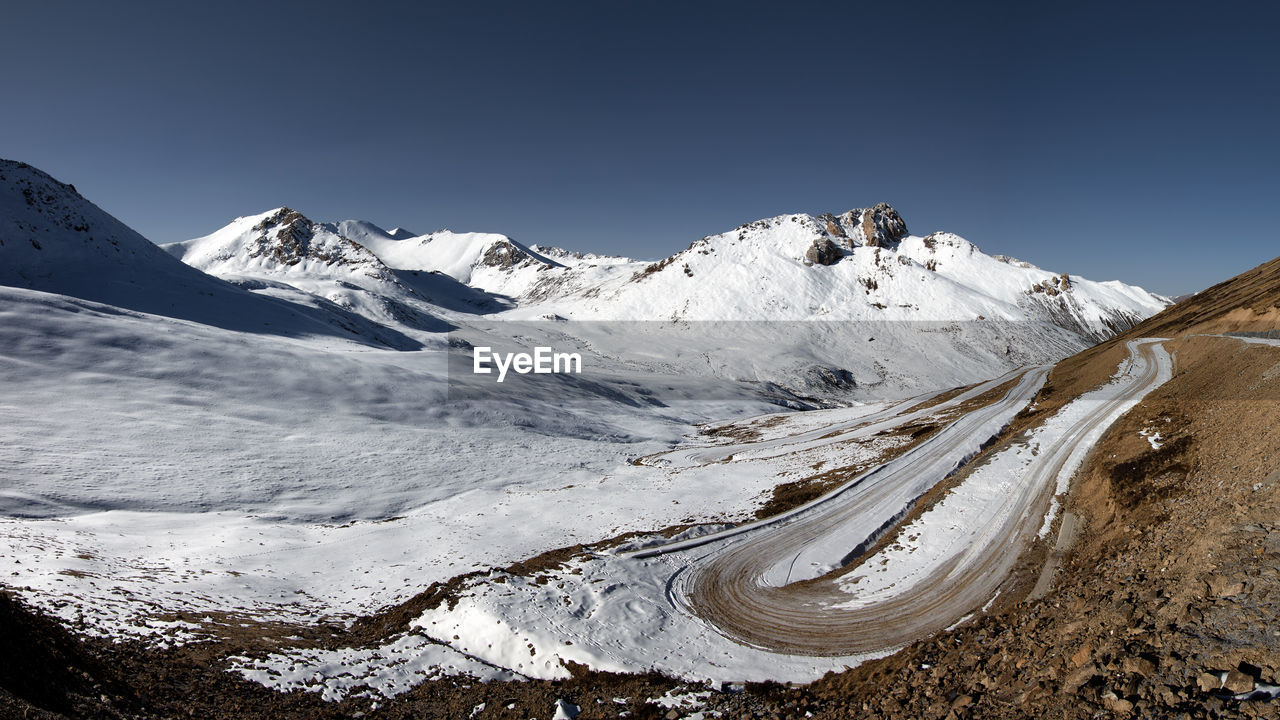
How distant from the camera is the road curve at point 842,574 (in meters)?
16.4

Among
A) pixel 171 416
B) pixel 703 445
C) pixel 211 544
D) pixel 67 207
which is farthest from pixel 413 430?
pixel 67 207

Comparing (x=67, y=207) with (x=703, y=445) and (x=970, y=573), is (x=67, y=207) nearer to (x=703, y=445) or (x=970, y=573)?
(x=703, y=445)

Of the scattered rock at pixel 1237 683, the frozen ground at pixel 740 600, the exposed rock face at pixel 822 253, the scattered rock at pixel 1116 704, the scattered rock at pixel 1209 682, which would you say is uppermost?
the exposed rock face at pixel 822 253

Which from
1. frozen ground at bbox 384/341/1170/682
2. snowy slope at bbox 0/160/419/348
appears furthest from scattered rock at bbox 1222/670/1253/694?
snowy slope at bbox 0/160/419/348

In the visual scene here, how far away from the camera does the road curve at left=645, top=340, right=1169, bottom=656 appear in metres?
16.4

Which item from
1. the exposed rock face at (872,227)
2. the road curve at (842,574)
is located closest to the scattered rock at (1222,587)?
the road curve at (842,574)

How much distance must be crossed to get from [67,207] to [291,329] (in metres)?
47.0

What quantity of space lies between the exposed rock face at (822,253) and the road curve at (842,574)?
139 m

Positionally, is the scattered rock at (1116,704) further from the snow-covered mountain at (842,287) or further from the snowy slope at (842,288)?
the snowy slope at (842,288)

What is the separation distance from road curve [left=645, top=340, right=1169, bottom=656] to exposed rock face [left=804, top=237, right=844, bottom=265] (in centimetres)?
13917

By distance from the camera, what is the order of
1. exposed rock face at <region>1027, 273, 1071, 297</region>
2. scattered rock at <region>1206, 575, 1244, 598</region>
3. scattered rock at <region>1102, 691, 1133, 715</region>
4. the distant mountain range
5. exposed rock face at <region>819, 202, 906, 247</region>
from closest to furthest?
scattered rock at <region>1102, 691, 1133, 715</region>, scattered rock at <region>1206, 575, 1244, 598</region>, the distant mountain range, exposed rock face at <region>1027, 273, 1071, 297</region>, exposed rock face at <region>819, 202, 906, 247</region>

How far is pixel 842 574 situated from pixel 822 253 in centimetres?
15844

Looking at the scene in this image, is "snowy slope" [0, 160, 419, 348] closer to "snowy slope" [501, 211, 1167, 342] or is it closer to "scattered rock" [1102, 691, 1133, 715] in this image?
"snowy slope" [501, 211, 1167, 342]

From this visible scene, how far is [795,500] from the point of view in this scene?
93.5 ft
